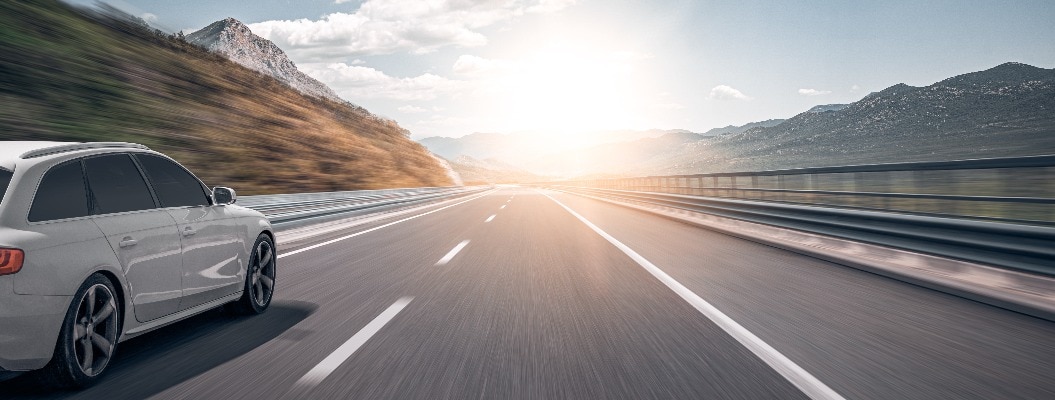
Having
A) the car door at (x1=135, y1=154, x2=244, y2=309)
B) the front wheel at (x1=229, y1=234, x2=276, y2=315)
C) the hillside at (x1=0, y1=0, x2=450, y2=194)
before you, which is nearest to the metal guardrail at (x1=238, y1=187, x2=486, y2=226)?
the front wheel at (x1=229, y1=234, x2=276, y2=315)

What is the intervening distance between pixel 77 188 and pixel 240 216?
6.08 feet

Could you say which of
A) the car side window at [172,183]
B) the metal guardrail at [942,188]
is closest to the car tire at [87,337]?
the car side window at [172,183]

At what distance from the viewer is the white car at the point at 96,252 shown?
3582 mm

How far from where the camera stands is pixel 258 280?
6.42 metres

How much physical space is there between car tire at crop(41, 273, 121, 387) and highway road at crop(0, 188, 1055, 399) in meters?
0.12

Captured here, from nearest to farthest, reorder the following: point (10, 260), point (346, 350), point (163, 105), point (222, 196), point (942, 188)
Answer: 1. point (10, 260)
2. point (346, 350)
3. point (222, 196)
4. point (942, 188)
5. point (163, 105)

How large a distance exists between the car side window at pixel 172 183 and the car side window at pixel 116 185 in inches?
5.4

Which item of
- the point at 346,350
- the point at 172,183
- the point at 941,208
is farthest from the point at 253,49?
the point at 346,350

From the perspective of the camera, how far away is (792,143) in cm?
19412

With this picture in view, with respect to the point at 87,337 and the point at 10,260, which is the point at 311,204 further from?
the point at 10,260

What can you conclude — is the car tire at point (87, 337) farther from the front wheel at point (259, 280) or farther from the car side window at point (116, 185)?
the front wheel at point (259, 280)

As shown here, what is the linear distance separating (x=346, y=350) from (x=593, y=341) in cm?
180

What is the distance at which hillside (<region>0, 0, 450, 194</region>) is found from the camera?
26030 millimetres

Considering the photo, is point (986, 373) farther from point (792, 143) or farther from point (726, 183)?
point (792, 143)
